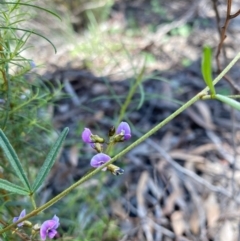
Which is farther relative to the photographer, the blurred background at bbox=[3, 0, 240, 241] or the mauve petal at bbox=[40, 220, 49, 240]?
the blurred background at bbox=[3, 0, 240, 241]

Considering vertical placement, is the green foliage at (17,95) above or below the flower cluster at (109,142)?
above

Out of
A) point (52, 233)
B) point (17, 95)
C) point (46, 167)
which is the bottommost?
point (52, 233)

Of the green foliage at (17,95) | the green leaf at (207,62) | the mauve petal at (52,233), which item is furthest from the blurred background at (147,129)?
the green leaf at (207,62)

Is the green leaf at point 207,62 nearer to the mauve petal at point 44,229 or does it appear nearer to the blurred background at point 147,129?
the mauve petal at point 44,229

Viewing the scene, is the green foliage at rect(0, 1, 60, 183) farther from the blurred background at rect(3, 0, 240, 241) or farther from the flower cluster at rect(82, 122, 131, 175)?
the flower cluster at rect(82, 122, 131, 175)

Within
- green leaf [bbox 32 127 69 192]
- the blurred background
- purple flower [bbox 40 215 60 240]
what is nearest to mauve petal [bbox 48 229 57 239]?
purple flower [bbox 40 215 60 240]

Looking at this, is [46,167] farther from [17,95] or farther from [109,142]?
[17,95]

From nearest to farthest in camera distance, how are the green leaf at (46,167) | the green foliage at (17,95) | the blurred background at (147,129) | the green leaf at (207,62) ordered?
1. the green leaf at (207,62)
2. the green leaf at (46,167)
3. the green foliage at (17,95)
4. the blurred background at (147,129)

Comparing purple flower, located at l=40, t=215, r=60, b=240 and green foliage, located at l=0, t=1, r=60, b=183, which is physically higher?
green foliage, located at l=0, t=1, r=60, b=183

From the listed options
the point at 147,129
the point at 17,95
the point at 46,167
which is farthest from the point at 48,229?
the point at 147,129
